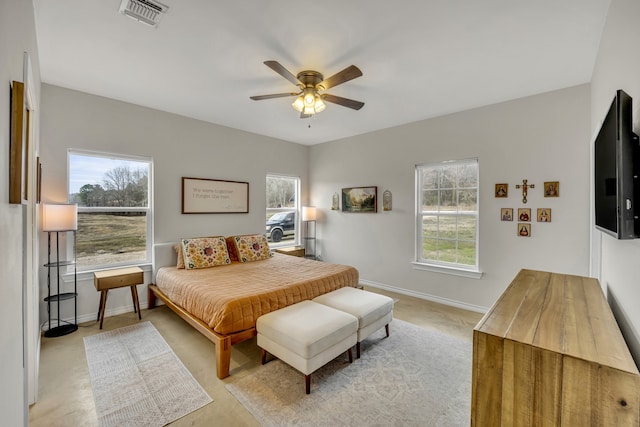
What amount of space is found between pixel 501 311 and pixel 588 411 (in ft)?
1.50

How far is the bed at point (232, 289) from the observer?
7.63 ft

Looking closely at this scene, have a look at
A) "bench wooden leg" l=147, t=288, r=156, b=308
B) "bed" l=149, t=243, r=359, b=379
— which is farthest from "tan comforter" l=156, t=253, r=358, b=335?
"bench wooden leg" l=147, t=288, r=156, b=308

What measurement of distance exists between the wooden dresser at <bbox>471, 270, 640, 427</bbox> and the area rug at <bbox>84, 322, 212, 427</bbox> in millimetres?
Answer: 1890

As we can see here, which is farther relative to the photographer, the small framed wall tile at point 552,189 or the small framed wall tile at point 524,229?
the small framed wall tile at point 524,229

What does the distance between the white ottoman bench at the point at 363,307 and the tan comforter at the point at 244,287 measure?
260 millimetres

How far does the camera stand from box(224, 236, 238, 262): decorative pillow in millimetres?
4195

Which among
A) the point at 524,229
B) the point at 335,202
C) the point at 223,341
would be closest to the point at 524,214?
the point at 524,229

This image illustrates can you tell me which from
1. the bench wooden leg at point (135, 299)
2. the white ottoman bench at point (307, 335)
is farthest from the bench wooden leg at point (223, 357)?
the bench wooden leg at point (135, 299)

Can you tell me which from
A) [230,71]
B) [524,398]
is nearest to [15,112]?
[230,71]

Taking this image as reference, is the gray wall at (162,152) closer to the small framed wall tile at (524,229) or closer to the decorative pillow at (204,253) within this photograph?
the decorative pillow at (204,253)

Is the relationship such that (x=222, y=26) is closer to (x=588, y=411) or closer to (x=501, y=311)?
(x=501, y=311)

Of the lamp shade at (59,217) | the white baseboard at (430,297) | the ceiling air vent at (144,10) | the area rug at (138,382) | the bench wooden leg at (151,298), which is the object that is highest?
the ceiling air vent at (144,10)

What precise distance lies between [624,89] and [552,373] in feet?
5.05

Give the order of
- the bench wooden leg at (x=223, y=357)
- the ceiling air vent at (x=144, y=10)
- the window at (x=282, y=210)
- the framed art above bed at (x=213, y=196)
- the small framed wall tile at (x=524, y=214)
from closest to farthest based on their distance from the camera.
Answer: the ceiling air vent at (x=144, y=10), the bench wooden leg at (x=223, y=357), the small framed wall tile at (x=524, y=214), the framed art above bed at (x=213, y=196), the window at (x=282, y=210)
